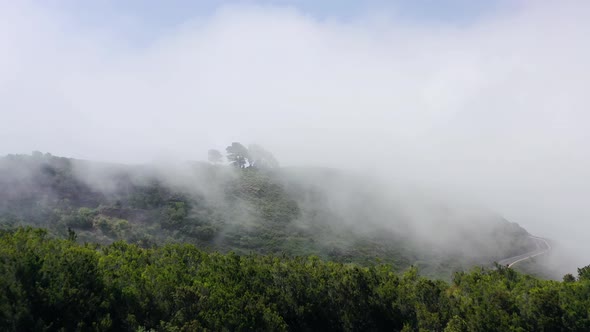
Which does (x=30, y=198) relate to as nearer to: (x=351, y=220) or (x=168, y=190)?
(x=168, y=190)

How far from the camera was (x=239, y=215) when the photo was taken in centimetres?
7538

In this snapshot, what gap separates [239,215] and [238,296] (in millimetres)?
53213

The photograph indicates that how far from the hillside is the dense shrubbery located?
32482 millimetres

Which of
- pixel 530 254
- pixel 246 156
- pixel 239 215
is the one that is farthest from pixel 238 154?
pixel 530 254

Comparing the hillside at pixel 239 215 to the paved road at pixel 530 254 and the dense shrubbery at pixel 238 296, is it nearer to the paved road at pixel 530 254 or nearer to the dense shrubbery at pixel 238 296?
the paved road at pixel 530 254

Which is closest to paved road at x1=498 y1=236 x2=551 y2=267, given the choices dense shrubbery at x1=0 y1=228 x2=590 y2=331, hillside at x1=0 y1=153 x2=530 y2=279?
hillside at x1=0 y1=153 x2=530 y2=279

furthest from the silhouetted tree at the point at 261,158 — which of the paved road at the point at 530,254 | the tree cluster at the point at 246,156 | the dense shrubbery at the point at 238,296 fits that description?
the dense shrubbery at the point at 238,296

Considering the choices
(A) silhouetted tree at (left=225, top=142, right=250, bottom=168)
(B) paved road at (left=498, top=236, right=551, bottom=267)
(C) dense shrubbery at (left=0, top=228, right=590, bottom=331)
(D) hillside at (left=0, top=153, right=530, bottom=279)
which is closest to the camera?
(C) dense shrubbery at (left=0, top=228, right=590, bottom=331)

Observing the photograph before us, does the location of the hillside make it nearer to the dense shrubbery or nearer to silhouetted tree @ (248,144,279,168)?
silhouetted tree @ (248,144,279,168)

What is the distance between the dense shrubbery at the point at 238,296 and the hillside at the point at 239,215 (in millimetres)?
32482

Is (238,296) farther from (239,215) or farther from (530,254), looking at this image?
(530,254)

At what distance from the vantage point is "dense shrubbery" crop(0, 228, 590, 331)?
18.7 m

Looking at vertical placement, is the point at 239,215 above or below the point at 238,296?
below

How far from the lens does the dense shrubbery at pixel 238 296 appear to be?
735 inches
